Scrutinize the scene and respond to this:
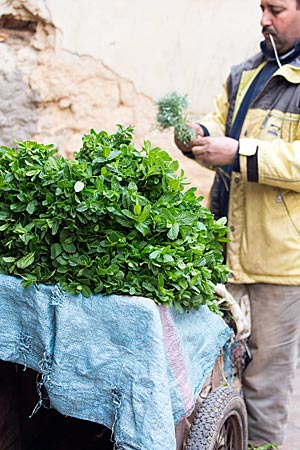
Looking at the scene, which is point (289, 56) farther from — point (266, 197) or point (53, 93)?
point (53, 93)

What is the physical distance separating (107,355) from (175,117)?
1489 millimetres

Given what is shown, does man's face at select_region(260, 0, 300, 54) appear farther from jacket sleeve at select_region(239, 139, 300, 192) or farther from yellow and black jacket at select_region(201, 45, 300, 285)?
jacket sleeve at select_region(239, 139, 300, 192)

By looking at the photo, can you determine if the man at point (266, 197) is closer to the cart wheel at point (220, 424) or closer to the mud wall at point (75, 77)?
the cart wheel at point (220, 424)

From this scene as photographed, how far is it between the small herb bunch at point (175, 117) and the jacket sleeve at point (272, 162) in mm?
276

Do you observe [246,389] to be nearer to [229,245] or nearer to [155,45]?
[229,245]

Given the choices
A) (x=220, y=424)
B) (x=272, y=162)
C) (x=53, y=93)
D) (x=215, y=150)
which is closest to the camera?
(x=220, y=424)

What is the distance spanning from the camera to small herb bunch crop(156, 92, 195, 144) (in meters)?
3.04

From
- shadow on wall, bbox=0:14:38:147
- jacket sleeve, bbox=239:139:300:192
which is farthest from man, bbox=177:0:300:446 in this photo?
shadow on wall, bbox=0:14:38:147

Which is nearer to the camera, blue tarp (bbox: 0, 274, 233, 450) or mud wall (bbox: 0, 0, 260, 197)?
blue tarp (bbox: 0, 274, 233, 450)

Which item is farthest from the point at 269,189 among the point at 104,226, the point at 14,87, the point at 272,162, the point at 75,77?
the point at 14,87

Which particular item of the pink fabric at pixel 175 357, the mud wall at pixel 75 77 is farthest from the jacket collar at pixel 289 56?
the pink fabric at pixel 175 357

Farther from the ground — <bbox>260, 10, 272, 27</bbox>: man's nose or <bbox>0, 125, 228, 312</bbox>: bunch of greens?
<bbox>260, 10, 272, 27</bbox>: man's nose

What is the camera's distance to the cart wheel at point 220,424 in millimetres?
2160

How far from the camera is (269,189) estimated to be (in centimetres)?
302
